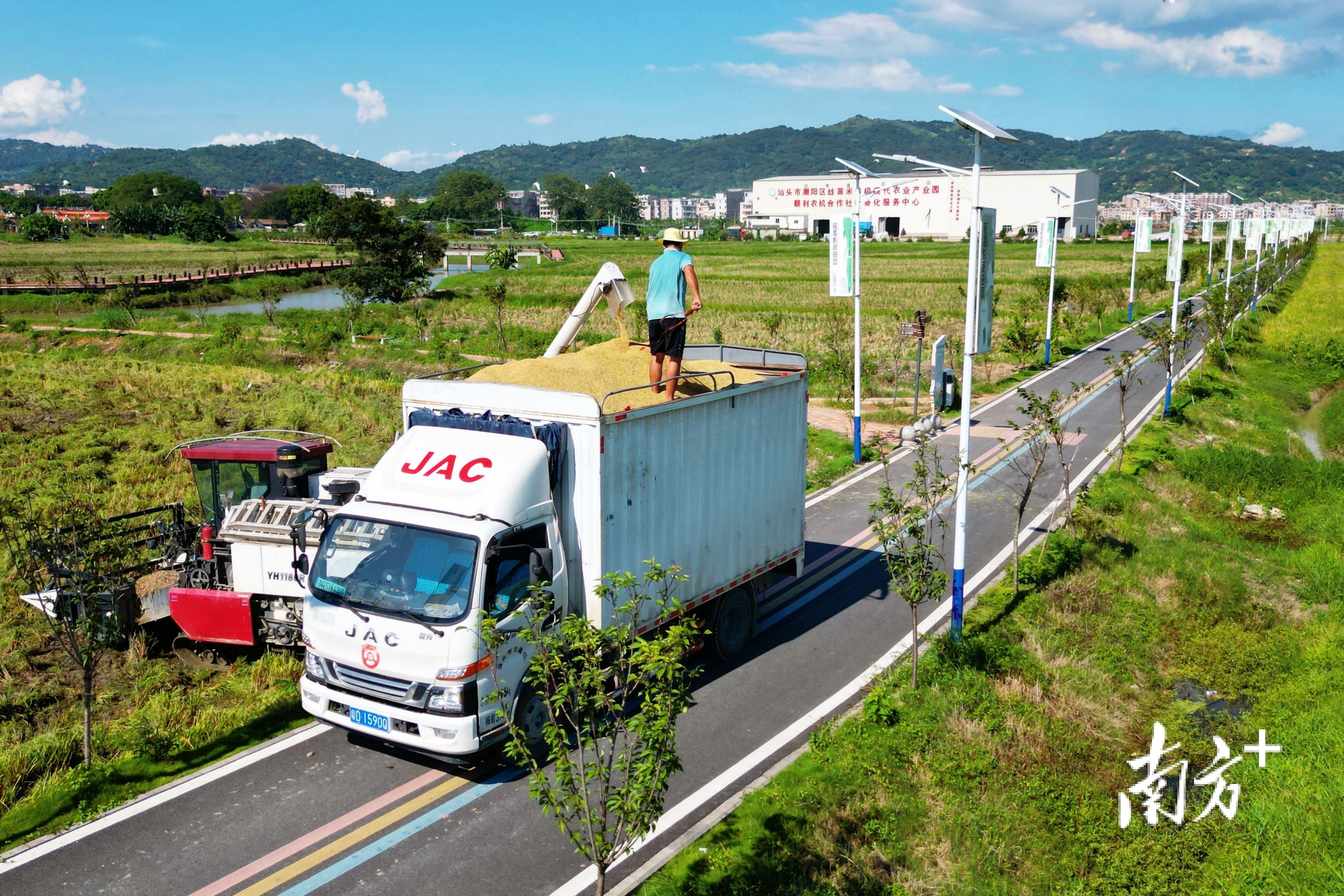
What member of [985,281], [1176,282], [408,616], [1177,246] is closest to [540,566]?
[408,616]

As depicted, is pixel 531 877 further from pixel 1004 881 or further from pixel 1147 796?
pixel 1147 796

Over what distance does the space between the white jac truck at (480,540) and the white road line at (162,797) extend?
0.92 m

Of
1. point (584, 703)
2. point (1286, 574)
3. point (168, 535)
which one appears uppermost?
point (584, 703)

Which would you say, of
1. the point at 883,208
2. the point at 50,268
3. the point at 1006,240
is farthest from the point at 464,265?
the point at 1006,240

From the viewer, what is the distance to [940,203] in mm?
119938

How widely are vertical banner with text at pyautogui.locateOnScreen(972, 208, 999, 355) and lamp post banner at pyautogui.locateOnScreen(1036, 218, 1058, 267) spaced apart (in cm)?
2443

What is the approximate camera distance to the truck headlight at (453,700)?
8.05 meters

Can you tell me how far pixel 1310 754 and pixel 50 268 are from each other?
3117 inches

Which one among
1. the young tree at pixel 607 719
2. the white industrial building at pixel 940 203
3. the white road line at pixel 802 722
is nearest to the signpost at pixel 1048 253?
the white road line at pixel 802 722

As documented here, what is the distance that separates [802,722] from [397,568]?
4.52 metres

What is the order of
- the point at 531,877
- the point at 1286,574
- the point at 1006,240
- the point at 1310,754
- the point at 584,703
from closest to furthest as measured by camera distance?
1. the point at 584,703
2. the point at 531,877
3. the point at 1310,754
4. the point at 1286,574
5. the point at 1006,240

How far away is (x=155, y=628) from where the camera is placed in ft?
38.4

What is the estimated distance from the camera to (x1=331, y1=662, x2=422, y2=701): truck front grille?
324 inches

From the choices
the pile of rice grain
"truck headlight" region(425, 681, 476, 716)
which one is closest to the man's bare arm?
the pile of rice grain
